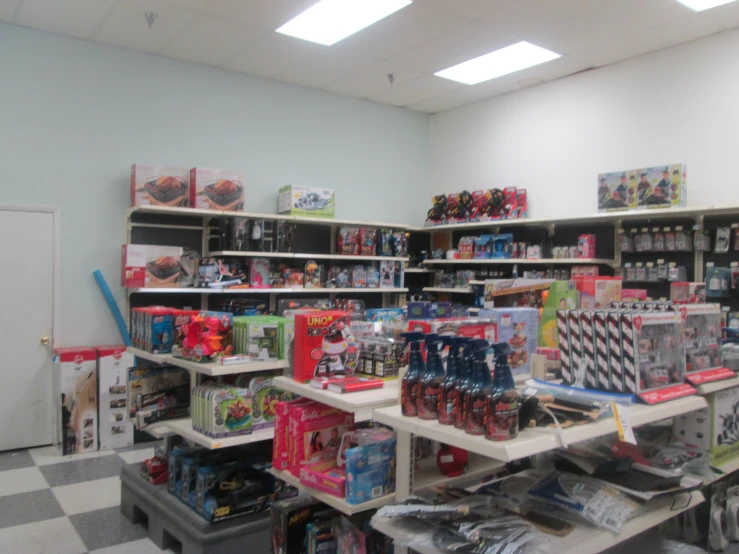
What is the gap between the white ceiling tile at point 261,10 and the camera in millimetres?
4664

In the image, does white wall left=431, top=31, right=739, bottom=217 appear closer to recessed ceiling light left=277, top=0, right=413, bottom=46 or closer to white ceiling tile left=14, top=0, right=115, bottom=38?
recessed ceiling light left=277, top=0, right=413, bottom=46

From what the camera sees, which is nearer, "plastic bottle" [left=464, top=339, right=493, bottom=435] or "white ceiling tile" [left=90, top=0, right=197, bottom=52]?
"plastic bottle" [left=464, top=339, right=493, bottom=435]

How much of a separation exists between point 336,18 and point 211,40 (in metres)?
1.21

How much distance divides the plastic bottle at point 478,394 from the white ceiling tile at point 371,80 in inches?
191

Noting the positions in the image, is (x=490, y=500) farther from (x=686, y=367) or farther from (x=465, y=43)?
(x=465, y=43)

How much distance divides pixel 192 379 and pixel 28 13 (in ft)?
11.7

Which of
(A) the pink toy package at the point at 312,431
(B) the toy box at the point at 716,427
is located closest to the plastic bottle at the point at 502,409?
(A) the pink toy package at the point at 312,431

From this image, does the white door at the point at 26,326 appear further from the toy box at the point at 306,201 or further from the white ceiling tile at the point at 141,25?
the toy box at the point at 306,201

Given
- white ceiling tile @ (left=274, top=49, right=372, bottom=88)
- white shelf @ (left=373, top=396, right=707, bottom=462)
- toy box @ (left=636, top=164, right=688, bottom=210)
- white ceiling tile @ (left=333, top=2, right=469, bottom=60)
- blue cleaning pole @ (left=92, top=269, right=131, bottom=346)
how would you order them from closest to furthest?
white shelf @ (left=373, top=396, right=707, bottom=462)
white ceiling tile @ (left=333, top=2, right=469, bottom=60)
toy box @ (left=636, top=164, right=688, bottom=210)
blue cleaning pole @ (left=92, top=269, right=131, bottom=346)
white ceiling tile @ (left=274, top=49, right=372, bottom=88)

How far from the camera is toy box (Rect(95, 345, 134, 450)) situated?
5.09 metres

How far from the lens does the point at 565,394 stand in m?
2.12

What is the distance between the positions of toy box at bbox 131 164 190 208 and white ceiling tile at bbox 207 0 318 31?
145cm

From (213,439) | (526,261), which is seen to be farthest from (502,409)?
(526,261)

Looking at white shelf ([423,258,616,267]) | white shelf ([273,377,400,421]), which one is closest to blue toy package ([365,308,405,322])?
white shelf ([273,377,400,421])
